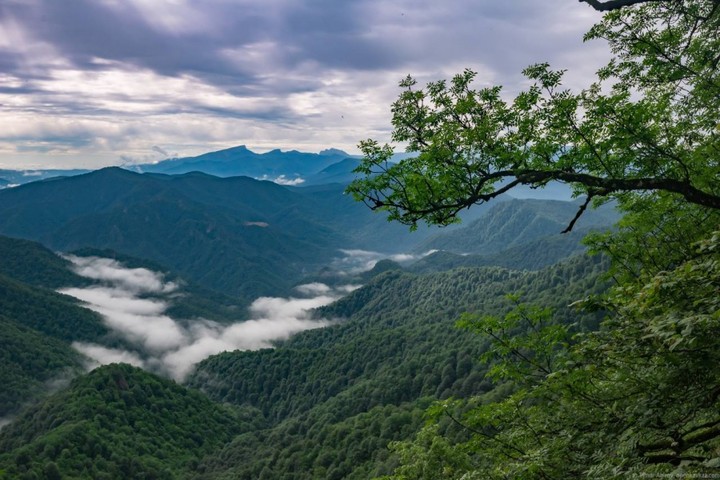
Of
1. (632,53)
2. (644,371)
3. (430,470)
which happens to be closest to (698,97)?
(632,53)

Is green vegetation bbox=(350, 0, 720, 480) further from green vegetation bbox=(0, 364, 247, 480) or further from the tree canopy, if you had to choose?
green vegetation bbox=(0, 364, 247, 480)

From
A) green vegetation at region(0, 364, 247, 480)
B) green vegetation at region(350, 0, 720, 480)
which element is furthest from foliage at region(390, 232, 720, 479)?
green vegetation at region(0, 364, 247, 480)

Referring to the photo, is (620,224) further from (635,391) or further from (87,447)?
(87,447)

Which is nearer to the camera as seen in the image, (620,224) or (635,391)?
(635,391)

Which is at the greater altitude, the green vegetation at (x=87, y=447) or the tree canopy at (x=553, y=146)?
the tree canopy at (x=553, y=146)

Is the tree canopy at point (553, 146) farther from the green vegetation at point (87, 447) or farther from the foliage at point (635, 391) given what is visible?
the green vegetation at point (87, 447)

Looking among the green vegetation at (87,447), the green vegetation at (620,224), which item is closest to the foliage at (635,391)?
the green vegetation at (620,224)

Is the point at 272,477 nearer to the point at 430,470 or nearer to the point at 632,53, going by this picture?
the point at 430,470

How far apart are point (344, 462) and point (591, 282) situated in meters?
130

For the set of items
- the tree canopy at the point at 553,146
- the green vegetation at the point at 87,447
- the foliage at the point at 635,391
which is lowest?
the green vegetation at the point at 87,447

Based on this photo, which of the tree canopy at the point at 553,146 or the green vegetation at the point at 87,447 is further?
the green vegetation at the point at 87,447

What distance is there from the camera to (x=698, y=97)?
16.5m

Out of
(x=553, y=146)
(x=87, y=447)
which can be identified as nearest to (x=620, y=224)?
(x=553, y=146)

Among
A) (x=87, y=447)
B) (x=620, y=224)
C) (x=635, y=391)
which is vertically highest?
(x=620, y=224)
